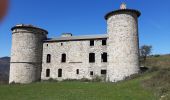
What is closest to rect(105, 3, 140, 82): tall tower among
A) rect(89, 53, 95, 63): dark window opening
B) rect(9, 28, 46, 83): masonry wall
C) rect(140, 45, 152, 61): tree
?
rect(89, 53, 95, 63): dark window opening

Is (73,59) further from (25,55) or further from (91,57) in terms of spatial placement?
(25,55)

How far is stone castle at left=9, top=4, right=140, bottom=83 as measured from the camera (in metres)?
31.4

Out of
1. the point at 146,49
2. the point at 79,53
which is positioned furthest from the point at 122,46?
the point at 146,49

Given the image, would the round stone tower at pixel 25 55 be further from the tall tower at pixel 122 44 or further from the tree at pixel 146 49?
the tree at pixel 146 49

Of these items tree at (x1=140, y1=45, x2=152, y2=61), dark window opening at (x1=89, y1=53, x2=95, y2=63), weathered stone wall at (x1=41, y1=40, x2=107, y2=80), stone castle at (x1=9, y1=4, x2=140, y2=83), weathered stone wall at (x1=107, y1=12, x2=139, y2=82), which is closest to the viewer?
weathered stone wall at (x1=107, y1=12, x2=139, y2=82)

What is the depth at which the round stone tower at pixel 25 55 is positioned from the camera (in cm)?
3644

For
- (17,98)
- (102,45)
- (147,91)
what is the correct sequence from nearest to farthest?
(17,98) → (147,91) → (102,45)

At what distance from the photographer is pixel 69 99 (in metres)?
15.9

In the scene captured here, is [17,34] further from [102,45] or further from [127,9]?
[127,9]

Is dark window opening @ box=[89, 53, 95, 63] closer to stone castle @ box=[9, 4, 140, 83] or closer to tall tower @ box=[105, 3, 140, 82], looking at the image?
stone castle @ box=[9, 4, 140, 83]

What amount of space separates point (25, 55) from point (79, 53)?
343 inches

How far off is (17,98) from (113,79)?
16.6 m

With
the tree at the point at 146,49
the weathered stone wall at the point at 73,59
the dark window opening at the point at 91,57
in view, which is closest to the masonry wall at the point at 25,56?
the weathered stone wall at the point at 73,59

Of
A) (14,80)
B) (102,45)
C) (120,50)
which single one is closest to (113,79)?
(120,50)
